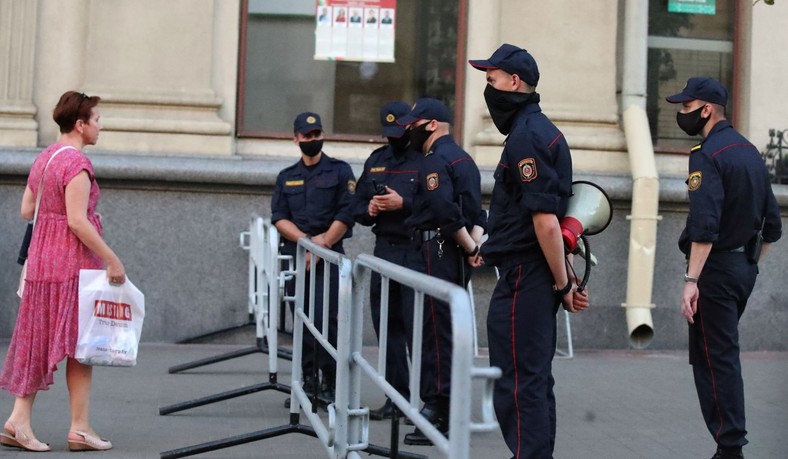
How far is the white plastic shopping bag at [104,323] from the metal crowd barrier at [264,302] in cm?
90

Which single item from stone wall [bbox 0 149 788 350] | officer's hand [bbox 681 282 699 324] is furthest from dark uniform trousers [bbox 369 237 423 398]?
stone wall [bbox 0 149 788 350]

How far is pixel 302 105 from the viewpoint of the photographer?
11.5 meters

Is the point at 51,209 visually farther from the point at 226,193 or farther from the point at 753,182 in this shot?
the point at 226,193

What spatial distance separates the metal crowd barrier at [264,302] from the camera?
7.14 m

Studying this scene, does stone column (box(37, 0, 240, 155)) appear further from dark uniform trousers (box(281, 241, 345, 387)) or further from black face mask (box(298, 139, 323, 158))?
dark uniform trousers (box(281, 241, 345, 387))

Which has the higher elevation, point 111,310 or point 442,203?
point 442,203

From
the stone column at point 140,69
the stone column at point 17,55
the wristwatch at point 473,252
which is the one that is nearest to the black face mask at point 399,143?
the wristwatch at point 473,252

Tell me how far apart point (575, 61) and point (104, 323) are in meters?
6.41

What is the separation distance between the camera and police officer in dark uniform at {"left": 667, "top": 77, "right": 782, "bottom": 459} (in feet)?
20.3

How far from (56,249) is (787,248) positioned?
7543 millimetres

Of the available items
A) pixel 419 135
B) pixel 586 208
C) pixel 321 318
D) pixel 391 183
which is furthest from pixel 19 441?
pixel 586 208

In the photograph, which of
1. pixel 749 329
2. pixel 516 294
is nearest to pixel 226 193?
pixel 749 329

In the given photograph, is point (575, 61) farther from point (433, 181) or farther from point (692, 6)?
point (433, 181)

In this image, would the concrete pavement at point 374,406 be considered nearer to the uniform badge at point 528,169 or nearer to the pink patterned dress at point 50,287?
the pink patterned dress at point 50,287
